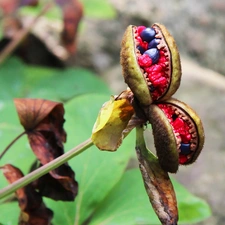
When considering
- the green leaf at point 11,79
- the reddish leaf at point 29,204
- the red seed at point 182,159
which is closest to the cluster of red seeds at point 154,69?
the red seed at point 182,159

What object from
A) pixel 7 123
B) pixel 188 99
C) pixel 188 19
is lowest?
pixel 7 123

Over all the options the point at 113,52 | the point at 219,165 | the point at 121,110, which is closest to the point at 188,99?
the point at 219,165

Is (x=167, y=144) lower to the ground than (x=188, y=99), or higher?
lower

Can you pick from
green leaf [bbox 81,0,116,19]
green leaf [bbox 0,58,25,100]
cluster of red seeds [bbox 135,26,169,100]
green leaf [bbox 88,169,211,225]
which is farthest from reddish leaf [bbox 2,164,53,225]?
green leaf [bbox 81,0,116,19]

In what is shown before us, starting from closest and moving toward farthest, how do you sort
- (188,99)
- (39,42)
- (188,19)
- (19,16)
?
(188,99) → (19,16) → (39,42) → (188,19)

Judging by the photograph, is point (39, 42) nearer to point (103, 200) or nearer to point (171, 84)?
point (103, 200)

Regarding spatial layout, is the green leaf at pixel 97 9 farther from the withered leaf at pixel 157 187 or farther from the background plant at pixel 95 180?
the withered leaf at pixel 157 187

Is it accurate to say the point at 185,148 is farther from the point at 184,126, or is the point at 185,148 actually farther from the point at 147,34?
the point at 147,34
